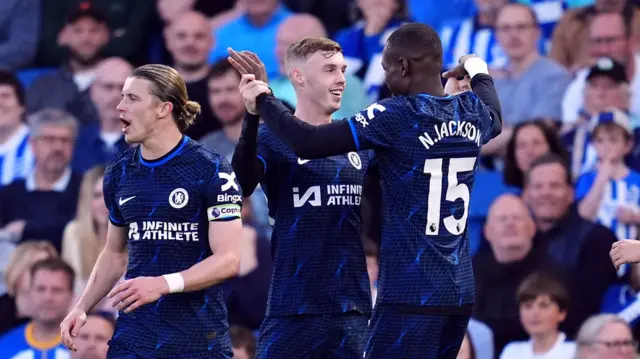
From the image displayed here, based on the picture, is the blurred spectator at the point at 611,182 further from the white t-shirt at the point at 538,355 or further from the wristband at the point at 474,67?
the wristband at the point at 474,67

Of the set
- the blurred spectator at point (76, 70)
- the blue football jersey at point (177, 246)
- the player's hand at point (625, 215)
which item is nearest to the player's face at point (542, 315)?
the player's hand at point (625, 215)

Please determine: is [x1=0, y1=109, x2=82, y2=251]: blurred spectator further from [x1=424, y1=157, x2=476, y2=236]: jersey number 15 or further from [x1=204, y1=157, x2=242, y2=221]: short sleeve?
[x1=424, y1=157, x2=476, y2=236]: jersey number 15

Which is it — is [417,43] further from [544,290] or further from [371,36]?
[371,36]

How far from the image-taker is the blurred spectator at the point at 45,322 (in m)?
9.90

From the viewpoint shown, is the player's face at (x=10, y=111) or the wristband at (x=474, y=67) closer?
the wristband at (x=474, y=67)

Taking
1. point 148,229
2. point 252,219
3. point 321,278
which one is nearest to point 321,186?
point 321,278

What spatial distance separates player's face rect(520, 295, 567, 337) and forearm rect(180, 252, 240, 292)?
374 cm

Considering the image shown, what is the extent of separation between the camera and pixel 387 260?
19.8ft

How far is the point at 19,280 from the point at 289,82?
2.73 meters

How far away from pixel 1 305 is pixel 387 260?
219 inches

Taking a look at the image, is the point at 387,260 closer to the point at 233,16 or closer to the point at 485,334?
the point at 485,334

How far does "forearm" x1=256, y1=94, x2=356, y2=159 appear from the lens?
19.7ft

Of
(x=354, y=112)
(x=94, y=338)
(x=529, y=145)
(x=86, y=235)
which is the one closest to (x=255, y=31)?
(x=354, y=112)

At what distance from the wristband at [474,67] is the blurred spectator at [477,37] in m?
5.21
